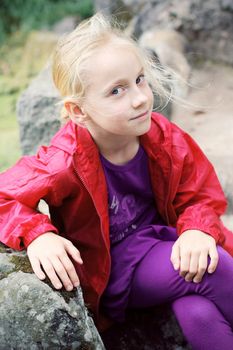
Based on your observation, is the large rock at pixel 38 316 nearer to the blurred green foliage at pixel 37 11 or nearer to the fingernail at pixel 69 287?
the fingernail at pixel 69 287

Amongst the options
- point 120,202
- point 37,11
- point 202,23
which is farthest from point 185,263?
point 37,11

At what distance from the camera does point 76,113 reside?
199 centimetres

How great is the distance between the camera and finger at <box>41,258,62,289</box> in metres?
1.65

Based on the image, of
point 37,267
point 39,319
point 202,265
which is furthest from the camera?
point 202,265

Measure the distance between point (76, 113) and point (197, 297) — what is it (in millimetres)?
706

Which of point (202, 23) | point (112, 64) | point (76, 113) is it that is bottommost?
point (202, 23)

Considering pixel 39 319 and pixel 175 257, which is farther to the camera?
pixel 175 257

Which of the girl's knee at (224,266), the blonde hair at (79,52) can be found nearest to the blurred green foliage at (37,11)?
the blonde hair at (79,52)

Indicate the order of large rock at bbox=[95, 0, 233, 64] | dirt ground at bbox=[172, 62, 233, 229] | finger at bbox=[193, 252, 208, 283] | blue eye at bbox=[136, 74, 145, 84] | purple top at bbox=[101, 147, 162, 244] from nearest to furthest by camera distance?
finger at bbox=[193, 252, 208, 283] → blue eye at bbox=[136, 74, 145, 84] → purple top at bbox=[101, 147, 162, 244] → dirt ground at bbox=[172, 62, 233, 229] → large rock at bbox=[95, 0, 233, 64]

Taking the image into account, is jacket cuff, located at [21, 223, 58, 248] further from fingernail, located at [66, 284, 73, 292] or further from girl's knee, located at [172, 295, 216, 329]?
girl's knee, located at [172, 295, 216, 329]

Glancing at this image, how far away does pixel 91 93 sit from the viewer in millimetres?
1896

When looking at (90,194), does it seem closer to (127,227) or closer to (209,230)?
(127,227)

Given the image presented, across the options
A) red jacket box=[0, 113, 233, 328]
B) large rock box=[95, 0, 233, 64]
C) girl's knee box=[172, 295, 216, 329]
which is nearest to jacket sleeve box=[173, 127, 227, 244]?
red jacket box=[0, 113, 233, 328]

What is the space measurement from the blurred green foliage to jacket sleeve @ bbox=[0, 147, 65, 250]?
7207mm
